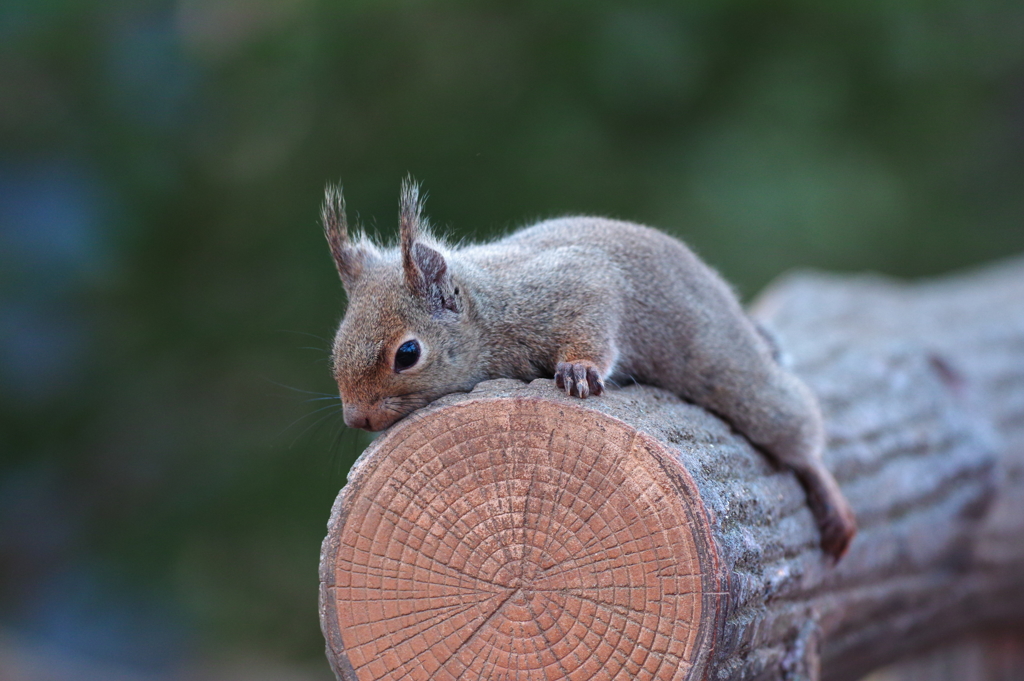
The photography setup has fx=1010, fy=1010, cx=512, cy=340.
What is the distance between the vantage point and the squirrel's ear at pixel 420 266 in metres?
1.87

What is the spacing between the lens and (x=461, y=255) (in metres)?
2.16

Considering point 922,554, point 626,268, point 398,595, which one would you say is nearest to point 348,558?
point 398,595

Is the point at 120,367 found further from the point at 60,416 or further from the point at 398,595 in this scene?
the point at 398,595

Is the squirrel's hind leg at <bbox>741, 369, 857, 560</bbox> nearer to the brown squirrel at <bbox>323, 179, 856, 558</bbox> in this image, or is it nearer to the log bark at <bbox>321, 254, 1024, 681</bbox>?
the brown squirrel at <bbox>323, 179, 856, 558</bbox>

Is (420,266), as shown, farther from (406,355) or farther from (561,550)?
(561,550)

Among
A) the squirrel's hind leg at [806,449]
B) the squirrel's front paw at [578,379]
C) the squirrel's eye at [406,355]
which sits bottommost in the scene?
the squirrel's hind leg at [806,449]

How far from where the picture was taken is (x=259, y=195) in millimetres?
4844

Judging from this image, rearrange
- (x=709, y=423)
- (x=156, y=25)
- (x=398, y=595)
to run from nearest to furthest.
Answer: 1. (x=398, y=595)
2. (x=709, y=423)
3. (x=156, y=25)

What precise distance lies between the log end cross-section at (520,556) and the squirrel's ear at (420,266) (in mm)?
365

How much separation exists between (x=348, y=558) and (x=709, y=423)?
0.77 metres

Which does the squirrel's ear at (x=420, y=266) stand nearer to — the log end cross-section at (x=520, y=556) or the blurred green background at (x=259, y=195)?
the log end cross-section at (x=520, y=556)

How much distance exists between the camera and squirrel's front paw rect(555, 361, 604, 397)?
5.48ft

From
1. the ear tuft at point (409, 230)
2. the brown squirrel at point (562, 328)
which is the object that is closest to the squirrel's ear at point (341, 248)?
the brown squirrel at point (562, 328)

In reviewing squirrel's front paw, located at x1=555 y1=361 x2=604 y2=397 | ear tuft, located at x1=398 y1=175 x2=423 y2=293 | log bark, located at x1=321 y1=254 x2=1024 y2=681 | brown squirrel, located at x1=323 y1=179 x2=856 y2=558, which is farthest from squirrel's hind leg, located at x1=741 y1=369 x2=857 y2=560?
ear tuft, located at x1=398 y1=175 x2=423 y2=293
